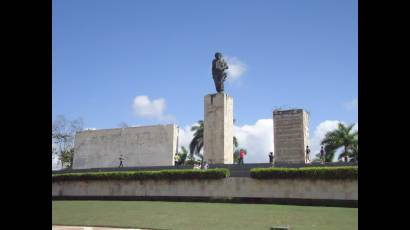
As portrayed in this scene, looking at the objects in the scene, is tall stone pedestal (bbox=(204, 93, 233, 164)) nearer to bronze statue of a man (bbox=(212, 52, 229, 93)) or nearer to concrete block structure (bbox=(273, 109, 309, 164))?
bronze statue of a man (bbox=(212, 52, 229, 93))

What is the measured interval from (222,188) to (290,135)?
6251mm

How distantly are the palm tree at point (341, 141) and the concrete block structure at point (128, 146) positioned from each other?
12447 mm

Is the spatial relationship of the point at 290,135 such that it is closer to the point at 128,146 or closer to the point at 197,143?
the point at 128,146

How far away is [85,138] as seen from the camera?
31.0 meters

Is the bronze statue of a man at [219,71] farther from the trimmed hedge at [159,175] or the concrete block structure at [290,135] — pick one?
the trimmed hedge at [159,175]

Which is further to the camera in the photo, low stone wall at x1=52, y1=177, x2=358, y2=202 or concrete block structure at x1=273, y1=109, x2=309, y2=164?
concrete block structure at x1=273, y1=109, x2=309, y2=164

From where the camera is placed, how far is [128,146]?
1141 inches

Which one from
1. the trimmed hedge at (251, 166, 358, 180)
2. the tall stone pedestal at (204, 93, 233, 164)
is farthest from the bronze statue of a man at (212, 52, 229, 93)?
the trimmed hedge at (251, 166, 358, 180)

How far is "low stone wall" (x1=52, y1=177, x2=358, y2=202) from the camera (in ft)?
54.4

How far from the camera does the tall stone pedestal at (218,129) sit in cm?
2294

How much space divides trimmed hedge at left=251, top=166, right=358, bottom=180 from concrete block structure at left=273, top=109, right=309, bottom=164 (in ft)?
16.1
